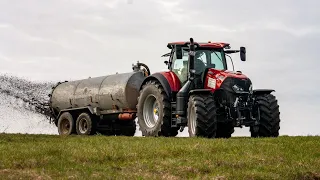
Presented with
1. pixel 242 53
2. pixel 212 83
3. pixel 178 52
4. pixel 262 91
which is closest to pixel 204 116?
pixel 212 83

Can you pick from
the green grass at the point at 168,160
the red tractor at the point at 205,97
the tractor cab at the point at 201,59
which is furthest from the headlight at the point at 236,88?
the green grass at the point at 168,160

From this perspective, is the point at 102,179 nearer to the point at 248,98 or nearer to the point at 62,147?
the point at 62,147

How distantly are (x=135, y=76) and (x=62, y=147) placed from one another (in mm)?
11121

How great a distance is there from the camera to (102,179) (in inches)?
421

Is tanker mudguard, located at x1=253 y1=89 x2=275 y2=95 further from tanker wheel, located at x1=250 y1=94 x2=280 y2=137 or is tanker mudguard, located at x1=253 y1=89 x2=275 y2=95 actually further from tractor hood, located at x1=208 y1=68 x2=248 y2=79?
tractor hood, located at x1=208 y1=68 x2=248 y2=79

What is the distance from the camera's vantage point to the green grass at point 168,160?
11469 mm

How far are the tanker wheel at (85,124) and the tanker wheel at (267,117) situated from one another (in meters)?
10.5

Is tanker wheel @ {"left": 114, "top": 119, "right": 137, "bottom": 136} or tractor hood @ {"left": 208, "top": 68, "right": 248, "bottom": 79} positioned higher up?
tractor hood @ {"left": 208, "top": 68, "right": 248, "bottom": 79}

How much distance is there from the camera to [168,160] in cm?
1319

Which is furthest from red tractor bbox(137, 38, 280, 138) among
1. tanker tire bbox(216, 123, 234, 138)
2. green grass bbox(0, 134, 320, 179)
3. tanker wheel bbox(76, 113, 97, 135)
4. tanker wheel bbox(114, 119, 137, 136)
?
tanker wheel bbox(76, 113, 97, 135)

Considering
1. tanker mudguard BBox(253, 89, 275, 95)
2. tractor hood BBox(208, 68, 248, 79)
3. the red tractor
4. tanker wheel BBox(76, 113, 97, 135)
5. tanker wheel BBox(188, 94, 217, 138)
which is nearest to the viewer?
tanker wheel BBox(188, 94, 217, 138)

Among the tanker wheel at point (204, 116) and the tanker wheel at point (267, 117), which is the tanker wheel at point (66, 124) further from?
the tanker wheel at point (267, 117)

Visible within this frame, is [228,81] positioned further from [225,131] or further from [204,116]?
[225,131]

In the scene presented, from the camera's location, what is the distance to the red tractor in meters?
19.4
